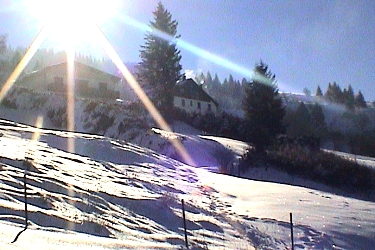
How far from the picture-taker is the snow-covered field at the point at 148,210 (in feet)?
24.4

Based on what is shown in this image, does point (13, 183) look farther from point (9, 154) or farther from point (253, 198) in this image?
point (253, 198)

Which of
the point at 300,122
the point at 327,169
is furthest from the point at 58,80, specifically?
the point at 300,122

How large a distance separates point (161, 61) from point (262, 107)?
34.5ft

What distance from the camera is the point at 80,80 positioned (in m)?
47.1

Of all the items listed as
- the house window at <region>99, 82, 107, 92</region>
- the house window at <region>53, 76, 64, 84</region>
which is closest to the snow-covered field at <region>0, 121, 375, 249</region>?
the house window at <region>53, 76, 64, 84</region>

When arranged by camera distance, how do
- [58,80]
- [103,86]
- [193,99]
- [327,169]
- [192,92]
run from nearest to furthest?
[327,169] < [58,80] < [103,86] < [193,99] < [192,92]

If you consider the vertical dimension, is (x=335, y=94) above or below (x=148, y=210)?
above

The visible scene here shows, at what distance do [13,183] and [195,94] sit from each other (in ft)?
186

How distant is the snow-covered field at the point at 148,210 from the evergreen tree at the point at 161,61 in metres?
24.5

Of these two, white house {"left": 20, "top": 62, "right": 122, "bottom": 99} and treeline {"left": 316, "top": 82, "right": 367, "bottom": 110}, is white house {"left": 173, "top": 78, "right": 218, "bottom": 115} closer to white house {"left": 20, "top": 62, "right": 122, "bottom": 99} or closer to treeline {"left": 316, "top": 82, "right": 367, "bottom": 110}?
white house {"left": 20, "top": 62, "right": 122, "bottom": 99}

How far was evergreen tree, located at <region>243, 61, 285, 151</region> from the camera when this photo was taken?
3757 cm

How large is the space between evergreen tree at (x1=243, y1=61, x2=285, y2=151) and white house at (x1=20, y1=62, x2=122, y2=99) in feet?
52.5

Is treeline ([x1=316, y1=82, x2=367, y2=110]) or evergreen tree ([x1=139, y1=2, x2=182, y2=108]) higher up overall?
treeline ([x1=316, y1=82, x2=367, y2=110])

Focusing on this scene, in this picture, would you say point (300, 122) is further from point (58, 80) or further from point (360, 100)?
point (360, 100)
